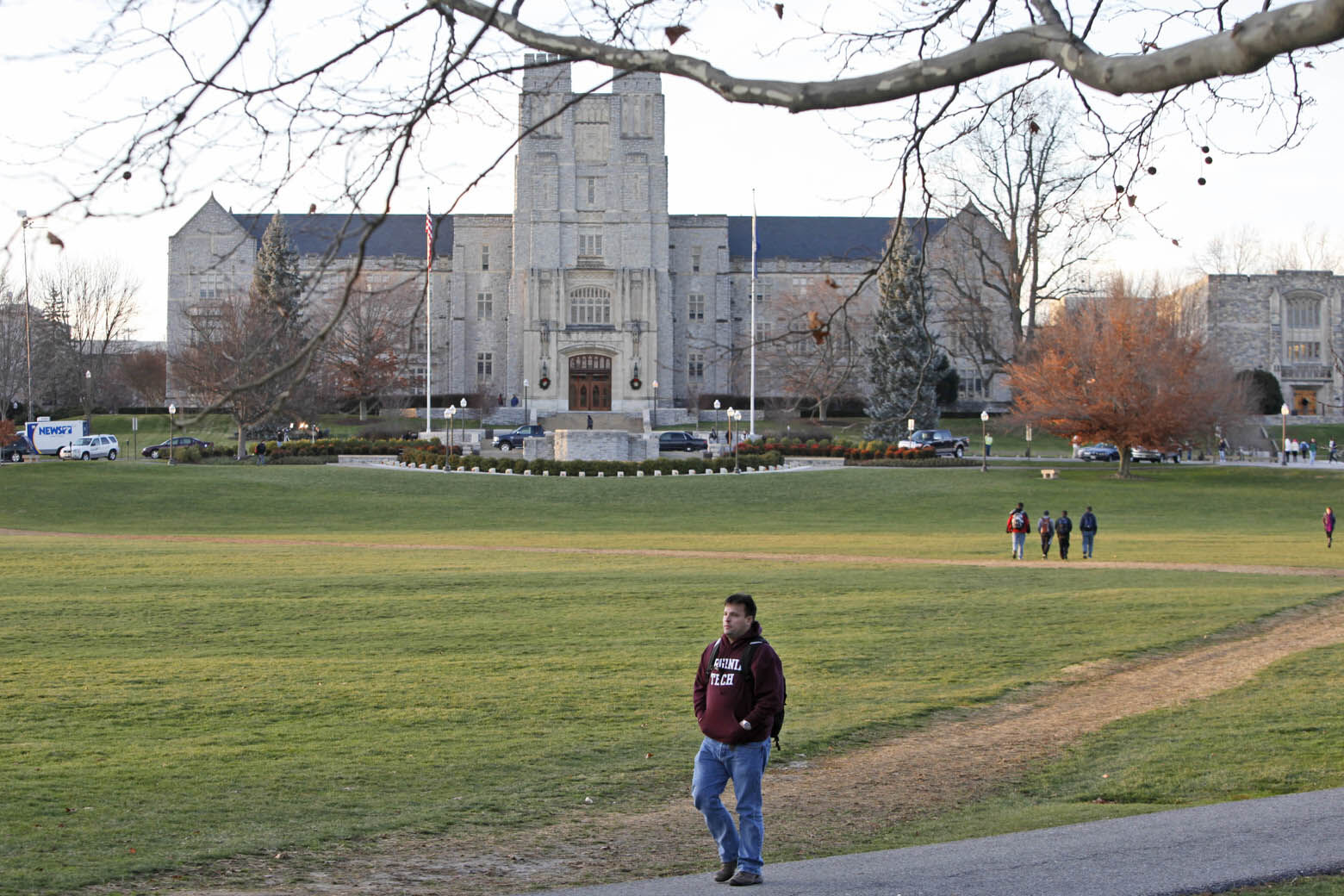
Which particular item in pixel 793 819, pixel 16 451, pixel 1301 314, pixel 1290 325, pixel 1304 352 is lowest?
pixel 793 819

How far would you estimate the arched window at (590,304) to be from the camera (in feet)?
291

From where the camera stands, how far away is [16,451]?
6369 cm

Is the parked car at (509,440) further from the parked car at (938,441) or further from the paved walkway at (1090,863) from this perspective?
the paved walkway at (1090,863)

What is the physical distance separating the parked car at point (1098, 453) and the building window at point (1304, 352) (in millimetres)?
36555

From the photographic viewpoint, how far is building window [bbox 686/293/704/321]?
95750mm

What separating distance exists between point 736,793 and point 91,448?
64.4 metres

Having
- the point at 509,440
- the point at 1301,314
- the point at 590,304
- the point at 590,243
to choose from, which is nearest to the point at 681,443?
the point at 509,440

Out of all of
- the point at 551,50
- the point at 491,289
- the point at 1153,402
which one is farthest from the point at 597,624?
the point at 491,289

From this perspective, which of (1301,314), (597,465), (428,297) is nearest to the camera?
(428,297)

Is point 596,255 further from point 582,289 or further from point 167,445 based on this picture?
point 167,445

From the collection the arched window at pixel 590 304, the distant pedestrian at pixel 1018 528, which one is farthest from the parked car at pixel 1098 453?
the distant pedestrian at pixel 1018 528

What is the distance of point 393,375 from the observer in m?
79.4

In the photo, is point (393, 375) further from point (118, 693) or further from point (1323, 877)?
point (1323, 877)

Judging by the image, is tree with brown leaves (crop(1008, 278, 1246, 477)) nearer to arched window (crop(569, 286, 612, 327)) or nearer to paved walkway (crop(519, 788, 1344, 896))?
arched window (crop(569, 286, 612, 327))
